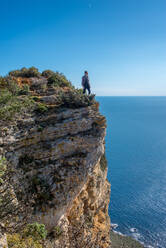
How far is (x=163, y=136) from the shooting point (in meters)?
89.4

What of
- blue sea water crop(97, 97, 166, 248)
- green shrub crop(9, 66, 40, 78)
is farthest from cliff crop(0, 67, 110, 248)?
blue sea water crop(97, 97, 166, 248)

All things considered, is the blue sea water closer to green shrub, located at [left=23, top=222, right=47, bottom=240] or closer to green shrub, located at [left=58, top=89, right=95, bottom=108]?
green shrub, located at [left=23, top=222, right=47, bottom=240]

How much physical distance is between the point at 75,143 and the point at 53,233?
685 cm

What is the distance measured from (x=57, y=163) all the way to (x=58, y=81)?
450 inches

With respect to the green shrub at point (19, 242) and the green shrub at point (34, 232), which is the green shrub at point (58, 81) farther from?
the green shrub at point (19, 242)

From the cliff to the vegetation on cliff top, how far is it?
100 mm

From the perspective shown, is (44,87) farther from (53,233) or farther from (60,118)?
(53,233)

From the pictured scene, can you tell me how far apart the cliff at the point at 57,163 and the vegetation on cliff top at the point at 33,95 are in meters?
0.10

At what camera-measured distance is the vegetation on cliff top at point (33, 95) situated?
516 inches

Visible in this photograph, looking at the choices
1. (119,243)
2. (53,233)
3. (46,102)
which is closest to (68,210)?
(53,233)

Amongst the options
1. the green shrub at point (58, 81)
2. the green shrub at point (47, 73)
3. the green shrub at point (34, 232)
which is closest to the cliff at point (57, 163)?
the green shrub at point (34, 232)

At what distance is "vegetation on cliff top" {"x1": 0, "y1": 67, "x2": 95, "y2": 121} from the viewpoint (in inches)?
516

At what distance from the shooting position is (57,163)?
502 inches

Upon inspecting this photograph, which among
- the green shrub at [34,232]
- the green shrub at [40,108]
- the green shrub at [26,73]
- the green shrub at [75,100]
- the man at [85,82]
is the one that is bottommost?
the green shrub at [34,232]
